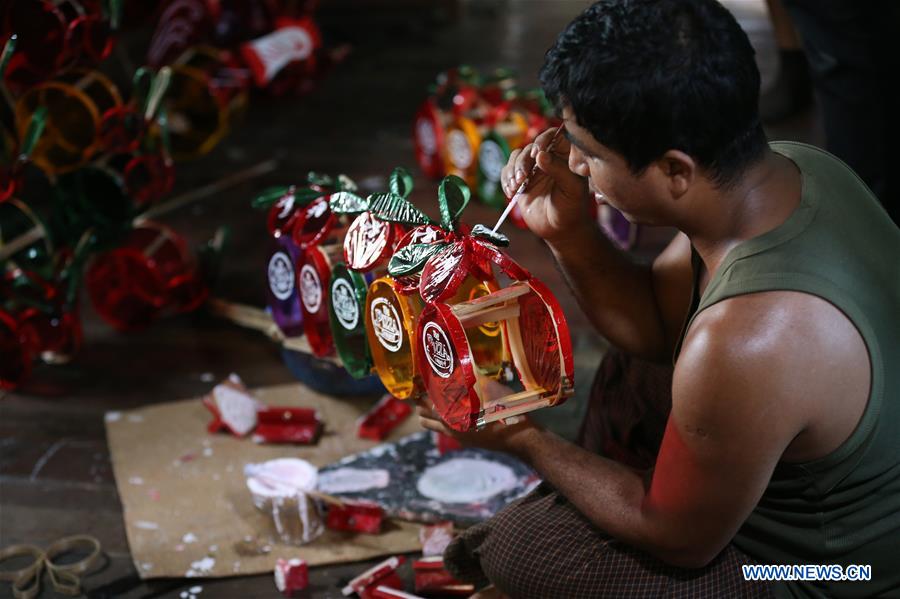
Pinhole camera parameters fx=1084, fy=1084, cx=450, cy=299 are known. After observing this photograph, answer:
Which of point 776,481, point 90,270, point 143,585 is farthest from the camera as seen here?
point 90,270

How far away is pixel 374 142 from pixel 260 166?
437 mm

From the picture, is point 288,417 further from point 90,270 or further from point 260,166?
point 260,166

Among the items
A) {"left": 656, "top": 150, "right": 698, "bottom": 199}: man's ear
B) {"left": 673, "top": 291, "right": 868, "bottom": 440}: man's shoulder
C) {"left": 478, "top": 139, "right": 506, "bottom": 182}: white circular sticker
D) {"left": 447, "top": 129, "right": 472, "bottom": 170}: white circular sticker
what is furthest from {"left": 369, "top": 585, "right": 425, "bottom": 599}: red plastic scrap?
{"left": 447, "top": 129, "right": 472, "bottom": 170}: white circular sticker

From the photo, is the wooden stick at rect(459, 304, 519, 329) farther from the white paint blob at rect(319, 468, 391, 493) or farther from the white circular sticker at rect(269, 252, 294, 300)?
the white paint blob at rect(319, 468, 391, 493)

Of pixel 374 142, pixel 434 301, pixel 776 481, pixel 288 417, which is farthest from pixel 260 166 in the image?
pixel 776 481

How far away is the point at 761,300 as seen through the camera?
1147 mm

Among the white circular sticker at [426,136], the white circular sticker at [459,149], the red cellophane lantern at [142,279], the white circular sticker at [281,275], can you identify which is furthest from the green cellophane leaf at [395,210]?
the white circular sticker at [426,136]

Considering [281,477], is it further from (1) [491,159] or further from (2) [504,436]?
(1) [491,159]

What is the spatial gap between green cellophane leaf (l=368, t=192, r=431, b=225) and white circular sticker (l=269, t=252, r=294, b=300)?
328 millimetres

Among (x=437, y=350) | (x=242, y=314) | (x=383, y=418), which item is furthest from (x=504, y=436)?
(x=242, y=314)

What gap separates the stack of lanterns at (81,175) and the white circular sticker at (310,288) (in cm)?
68

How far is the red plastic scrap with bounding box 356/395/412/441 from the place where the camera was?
2127mm

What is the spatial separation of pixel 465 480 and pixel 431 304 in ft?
2.11

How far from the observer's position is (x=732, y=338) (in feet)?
3.72
